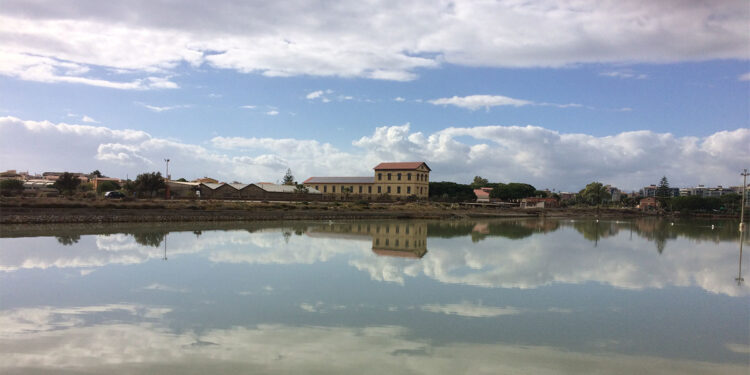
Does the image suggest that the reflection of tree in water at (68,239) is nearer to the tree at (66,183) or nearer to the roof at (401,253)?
the roof at (401,253)

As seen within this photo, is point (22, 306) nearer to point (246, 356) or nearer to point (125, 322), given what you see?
point (125, 322)

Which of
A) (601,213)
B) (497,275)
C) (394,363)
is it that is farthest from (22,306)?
(601,213)

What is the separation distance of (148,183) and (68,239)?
105 feet

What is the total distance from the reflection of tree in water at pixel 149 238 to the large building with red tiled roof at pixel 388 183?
143 feet

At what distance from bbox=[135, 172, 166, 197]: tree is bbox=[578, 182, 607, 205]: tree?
268 feet

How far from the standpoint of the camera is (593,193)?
96.1m

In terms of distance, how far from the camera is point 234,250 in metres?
17.6

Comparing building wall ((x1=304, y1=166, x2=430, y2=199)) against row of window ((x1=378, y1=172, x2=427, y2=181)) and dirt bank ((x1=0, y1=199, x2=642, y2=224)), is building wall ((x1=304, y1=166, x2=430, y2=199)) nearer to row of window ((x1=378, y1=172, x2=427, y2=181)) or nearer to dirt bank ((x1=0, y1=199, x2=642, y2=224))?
row of window ((x1=378, y1=172, x2=427, y2=181))

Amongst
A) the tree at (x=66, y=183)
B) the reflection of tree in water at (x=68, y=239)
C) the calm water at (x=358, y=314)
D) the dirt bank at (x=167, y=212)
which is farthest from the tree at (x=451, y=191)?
the calm water at (x=358, y=314)

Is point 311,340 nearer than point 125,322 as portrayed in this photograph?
Yes

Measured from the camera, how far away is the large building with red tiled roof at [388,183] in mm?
68812

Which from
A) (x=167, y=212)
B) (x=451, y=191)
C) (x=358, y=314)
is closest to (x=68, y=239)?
(x=167, y=212)

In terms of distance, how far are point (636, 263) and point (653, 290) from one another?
6001 millimetres

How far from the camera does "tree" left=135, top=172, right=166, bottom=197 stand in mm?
49531
